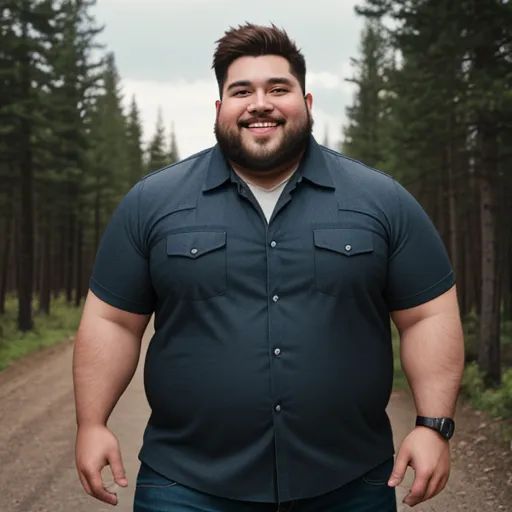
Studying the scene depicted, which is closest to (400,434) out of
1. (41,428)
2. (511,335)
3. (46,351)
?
(41,428)

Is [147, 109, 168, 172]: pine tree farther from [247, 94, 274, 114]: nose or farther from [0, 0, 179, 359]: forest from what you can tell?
[247, 94, 274, 114]: nose

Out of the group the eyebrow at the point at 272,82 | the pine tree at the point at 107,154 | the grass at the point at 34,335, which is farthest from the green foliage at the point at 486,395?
the pine tree at the point at 107,154

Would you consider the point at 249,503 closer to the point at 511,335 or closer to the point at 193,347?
the point at 193,347

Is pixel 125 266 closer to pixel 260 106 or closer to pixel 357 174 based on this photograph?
pixel 260 106

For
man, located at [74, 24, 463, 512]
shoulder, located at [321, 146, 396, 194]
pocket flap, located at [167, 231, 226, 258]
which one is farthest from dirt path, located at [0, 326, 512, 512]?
shoulder, located at [321, 146, 396, 194]

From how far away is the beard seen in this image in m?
2.84

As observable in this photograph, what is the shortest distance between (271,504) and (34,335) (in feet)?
72.6

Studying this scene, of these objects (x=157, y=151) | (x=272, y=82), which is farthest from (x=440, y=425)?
(x=157, y=151)

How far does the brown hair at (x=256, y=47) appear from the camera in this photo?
286 cm

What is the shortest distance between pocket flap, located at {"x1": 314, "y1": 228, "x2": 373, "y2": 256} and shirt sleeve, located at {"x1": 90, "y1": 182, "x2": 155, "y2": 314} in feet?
2.15

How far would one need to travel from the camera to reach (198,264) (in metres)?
2.71

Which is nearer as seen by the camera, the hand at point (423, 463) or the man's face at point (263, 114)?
the hand at point (423, 463)

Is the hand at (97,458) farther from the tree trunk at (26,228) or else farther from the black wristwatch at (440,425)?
the tree trunk at (26,228)

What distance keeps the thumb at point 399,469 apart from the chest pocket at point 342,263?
60cm
